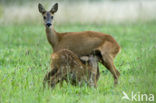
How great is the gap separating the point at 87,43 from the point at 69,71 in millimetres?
2078

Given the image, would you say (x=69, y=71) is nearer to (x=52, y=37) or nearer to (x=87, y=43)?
(x=87, y=43)

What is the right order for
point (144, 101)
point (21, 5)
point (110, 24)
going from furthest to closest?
point (21, 5), point (110, 24), point (144, 101)

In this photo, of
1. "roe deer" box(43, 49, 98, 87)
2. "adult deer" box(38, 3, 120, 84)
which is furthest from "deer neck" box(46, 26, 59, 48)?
"roe deer" box(43, 49, 98, 87)

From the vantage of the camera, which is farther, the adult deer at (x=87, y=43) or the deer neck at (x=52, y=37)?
the deer neck at (x=52, y=37)

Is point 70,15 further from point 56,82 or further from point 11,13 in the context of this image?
point 56,82

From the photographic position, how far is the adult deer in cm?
868

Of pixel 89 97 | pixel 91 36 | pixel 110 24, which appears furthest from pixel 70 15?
pixel 89 97

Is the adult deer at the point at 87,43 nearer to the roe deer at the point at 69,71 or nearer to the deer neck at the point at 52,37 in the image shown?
the deer neck at the point at 52,37

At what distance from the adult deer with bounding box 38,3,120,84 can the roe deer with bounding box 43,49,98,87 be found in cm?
106

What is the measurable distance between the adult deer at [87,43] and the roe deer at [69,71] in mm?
1059

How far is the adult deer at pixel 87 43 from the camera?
868 cm

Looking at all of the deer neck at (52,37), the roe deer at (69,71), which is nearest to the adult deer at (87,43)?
the deer neck at (52,37)

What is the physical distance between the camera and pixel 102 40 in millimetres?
9000

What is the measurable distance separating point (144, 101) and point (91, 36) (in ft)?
11.1
